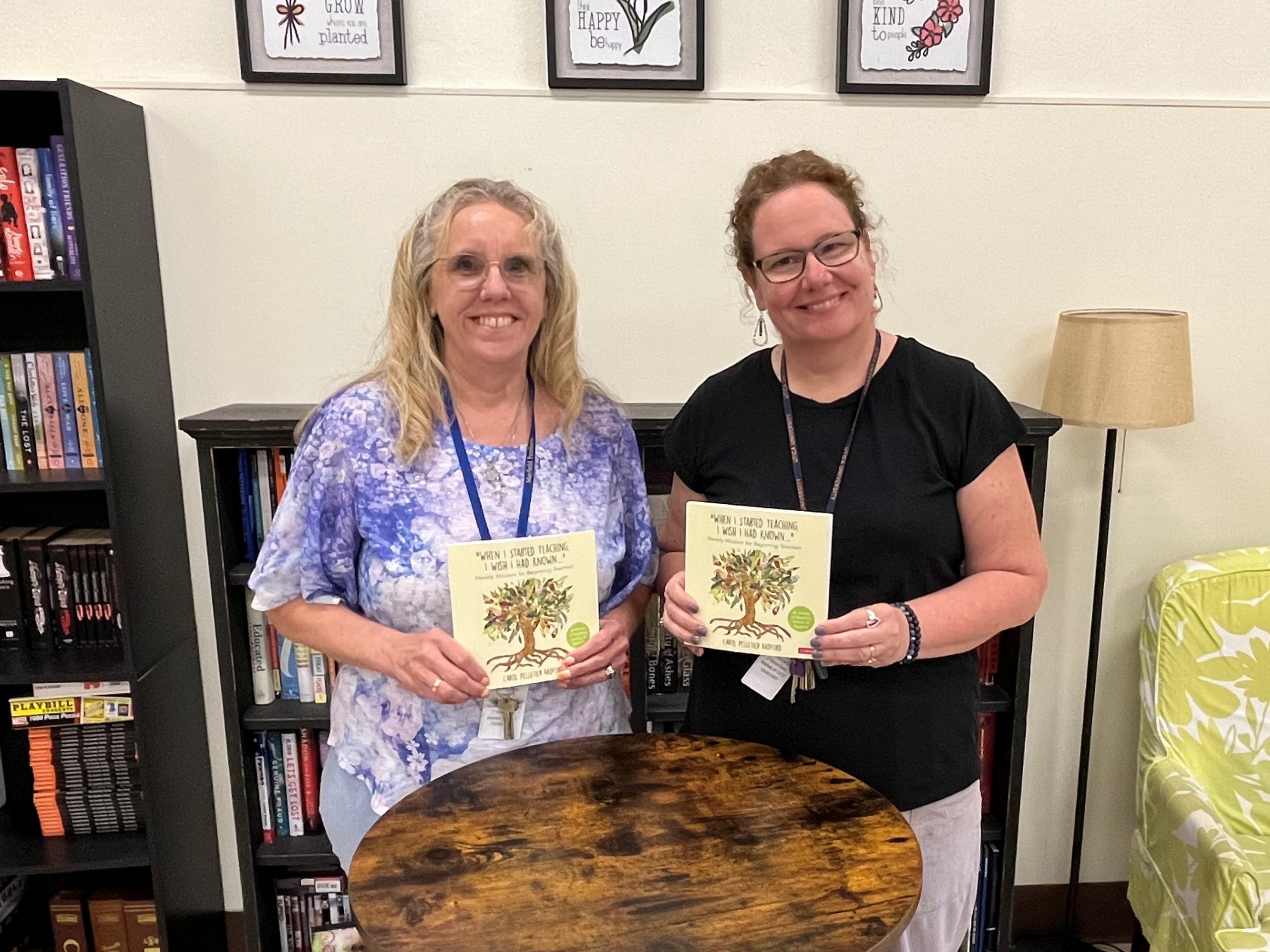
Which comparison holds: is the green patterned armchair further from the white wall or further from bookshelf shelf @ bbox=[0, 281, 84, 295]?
bookshelf shelf @ bbox=[0, 281, 84, 295]

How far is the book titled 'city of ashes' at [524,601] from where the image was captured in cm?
143

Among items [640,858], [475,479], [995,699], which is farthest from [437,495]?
[995,699]

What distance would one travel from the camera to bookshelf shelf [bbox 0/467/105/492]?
2.02m

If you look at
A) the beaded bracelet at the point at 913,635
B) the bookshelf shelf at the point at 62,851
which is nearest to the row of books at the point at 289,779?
the bookshelf shelf at the point at 62,851

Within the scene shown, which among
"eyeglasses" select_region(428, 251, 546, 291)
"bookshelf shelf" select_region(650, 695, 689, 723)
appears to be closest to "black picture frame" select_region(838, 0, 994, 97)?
"eyeglasses" select_region(428, 251, 546, 291)

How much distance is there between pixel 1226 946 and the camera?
1.85m

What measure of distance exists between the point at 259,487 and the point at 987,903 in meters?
2.14

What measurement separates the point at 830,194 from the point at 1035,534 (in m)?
0.64

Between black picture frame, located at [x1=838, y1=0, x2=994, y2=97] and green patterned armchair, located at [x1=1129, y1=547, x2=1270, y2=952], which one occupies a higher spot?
black picture frame, located at [x1=838, y1=0, x2=994, y2=97]

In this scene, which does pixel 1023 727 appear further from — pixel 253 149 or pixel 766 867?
pixel 253 149

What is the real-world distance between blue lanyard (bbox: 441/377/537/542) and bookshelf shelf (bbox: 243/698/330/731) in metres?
0.98

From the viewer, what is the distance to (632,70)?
7.27 feet

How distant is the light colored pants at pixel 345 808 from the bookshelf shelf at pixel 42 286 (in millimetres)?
1156

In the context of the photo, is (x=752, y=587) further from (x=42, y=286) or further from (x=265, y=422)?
(x=42, y=286)
